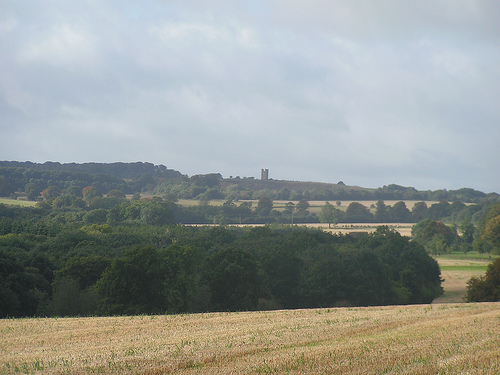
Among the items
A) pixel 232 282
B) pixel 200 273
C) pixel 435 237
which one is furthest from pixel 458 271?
pixel 200 273

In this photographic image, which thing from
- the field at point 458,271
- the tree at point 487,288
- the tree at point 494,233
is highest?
the tree at point 494,233

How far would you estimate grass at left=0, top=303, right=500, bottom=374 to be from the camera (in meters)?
14.9

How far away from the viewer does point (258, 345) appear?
60.3 feet

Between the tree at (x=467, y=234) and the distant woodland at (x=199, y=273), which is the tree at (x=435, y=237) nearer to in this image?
the tree at (x=467, y=234)

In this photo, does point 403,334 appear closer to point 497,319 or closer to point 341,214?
point 497,319

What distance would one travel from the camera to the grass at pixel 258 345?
1495 centimetres

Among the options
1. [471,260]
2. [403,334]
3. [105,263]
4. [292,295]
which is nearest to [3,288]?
[105,263]

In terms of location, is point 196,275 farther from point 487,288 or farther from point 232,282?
point 487,288

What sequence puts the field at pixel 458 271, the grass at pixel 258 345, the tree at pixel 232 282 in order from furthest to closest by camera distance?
the field at pixel 458 271
the tree at pixel 232 282
the grass at pixel 258 345

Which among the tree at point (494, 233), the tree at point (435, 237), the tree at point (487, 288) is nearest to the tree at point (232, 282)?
the tree at point (487, 288)

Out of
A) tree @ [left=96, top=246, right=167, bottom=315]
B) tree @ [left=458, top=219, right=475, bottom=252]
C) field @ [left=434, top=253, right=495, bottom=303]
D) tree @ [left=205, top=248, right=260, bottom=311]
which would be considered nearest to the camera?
tree @ [left=96, top=246, right=167, bottom=315]

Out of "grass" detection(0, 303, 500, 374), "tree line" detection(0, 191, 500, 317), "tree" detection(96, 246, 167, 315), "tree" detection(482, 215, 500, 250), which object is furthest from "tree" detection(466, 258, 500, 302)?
"tree" detection(482, 215, 500, 250)

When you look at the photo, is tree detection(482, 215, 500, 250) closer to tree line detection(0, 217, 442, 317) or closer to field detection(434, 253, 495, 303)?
field detection(434, 253, 495, 303)

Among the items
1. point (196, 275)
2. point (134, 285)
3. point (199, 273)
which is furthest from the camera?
point (199, 273)
